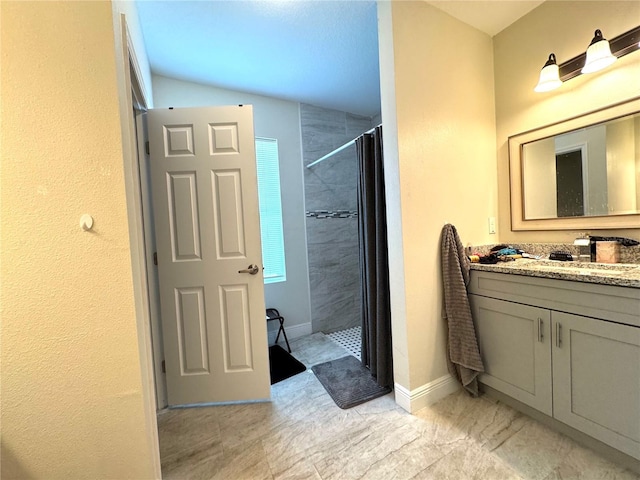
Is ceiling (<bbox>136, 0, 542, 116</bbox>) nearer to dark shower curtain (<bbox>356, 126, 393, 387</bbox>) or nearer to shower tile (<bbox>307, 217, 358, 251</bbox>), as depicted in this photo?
dark shower curtain (<bbox>356, 126, 393, 387</bbox>)

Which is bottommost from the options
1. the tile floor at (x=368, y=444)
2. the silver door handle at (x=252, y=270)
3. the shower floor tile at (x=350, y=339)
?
the shower floor tile at (x=350, y=339)

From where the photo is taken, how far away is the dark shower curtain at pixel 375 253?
183cm

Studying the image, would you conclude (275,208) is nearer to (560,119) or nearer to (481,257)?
(481,257)

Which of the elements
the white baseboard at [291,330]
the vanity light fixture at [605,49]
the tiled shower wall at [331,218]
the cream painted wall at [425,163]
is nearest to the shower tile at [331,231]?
the tiled shower wall at [331,218]

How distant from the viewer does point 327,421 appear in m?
1.58

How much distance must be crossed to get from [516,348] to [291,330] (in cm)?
192

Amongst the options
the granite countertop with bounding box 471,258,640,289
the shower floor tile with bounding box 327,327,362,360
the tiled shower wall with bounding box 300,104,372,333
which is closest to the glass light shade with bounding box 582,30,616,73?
the granite countertop with bounding box 471,258,640,289

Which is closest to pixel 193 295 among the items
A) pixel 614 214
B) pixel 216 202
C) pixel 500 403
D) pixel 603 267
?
pixel 216 202

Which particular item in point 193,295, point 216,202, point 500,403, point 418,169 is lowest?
point 500,403

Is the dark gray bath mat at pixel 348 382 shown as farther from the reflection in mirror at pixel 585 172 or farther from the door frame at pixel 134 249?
the reflection in mirror at pixel 585 172

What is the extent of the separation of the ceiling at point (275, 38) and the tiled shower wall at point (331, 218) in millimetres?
517

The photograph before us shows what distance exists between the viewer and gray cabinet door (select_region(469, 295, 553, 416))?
139 cm

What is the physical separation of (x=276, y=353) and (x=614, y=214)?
8.52 ft

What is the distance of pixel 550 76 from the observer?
5.18 ft
